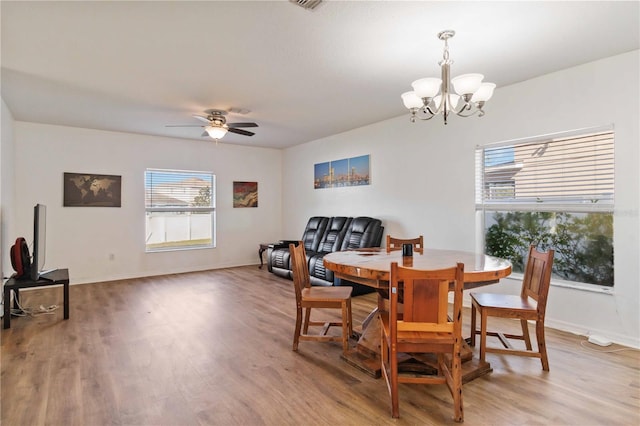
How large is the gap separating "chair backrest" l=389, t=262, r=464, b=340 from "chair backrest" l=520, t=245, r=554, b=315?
2.98 feet

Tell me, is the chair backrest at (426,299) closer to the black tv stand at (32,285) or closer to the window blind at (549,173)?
the window blind at (549,173)

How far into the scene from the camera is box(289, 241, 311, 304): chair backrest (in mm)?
2754

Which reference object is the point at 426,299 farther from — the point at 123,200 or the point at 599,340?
the point at 123,200

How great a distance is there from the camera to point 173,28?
247 centimetres

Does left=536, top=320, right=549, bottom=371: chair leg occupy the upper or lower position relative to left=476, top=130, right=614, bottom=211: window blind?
lower

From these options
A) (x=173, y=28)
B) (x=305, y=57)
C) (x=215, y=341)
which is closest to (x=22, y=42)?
(x=173, y=28)

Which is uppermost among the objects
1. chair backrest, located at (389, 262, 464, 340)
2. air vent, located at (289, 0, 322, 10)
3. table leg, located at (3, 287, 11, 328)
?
air vent, located at (289, 0, 322, 10)

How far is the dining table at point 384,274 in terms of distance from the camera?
2170mm

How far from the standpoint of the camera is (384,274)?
6.95 feet

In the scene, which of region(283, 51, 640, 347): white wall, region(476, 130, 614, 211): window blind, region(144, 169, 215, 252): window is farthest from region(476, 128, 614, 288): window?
region(144, 169, 215, 252): window

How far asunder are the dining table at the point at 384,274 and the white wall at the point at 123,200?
468 centimetres

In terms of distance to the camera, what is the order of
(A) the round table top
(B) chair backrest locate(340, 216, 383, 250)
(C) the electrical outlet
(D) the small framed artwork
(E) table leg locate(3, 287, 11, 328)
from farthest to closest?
(D) the small framed artwork < (B) chair backrest locate(340, 216, 383, 250) < (E) table leg locate(3, 287, 11, 328) < (C) the electrical outlet < (A) the round table top

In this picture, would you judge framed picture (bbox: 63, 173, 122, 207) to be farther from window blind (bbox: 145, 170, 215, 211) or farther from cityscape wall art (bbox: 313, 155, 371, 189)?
cityscape wall art (bbox: 313, 155, 371, 189)

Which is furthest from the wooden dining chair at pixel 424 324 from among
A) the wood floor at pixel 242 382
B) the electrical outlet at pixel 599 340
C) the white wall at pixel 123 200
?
the white wall at pixel 123 200
